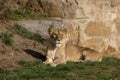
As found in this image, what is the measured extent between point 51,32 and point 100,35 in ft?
12.3

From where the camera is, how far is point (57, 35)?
51.0 ft

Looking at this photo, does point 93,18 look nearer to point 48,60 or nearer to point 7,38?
point 48,60

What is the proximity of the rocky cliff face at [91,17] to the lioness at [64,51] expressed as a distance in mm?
1399

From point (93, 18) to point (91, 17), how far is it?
0.09 metres

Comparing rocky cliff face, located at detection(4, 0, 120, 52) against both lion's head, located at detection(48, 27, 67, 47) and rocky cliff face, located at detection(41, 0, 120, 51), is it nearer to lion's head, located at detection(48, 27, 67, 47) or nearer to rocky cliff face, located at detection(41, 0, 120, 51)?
rocky cliff face, located at detection(41, 0, 120, 51)

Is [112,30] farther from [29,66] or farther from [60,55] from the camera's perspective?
[29,66]

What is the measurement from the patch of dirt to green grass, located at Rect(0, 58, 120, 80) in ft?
1.38

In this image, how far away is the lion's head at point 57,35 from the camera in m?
15.6

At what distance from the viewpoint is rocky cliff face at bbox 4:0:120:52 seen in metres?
18.7

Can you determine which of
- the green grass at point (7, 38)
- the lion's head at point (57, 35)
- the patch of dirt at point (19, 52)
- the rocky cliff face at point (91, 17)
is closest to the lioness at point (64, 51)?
the lion's head at point (57, 35)

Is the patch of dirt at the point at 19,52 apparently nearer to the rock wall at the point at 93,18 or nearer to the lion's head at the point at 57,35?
the lion's head at the point at 57,35

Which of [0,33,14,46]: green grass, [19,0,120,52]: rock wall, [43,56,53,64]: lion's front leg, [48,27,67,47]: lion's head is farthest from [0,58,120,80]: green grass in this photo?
[19,0,120,52]: rock wall

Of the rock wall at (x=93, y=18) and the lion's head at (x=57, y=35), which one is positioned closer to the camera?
the lion's head at (x=57, y=35)

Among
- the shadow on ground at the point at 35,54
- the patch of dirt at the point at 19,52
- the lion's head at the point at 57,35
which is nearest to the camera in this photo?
the patch of dirt at the point at 19,52
